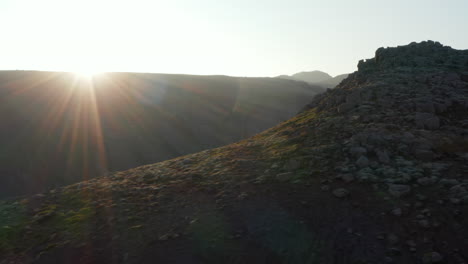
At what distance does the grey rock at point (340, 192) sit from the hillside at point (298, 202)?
0.06 feet

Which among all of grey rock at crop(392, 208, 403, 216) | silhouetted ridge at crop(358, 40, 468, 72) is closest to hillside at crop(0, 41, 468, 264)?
grey rock at crop(392, 208, 403, 216)

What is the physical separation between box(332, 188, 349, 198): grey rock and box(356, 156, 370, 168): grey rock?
0.99 meters

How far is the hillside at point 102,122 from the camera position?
102 feet

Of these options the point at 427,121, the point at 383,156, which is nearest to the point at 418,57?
the point at 427,121

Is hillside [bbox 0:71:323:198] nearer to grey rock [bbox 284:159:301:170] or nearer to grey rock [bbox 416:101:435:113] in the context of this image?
grey rock [bbox 284:159:301:170]

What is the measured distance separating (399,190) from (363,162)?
124 centimetres

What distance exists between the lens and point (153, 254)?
6395 millimetres

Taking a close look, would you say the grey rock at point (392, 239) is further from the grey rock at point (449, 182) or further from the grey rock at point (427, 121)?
the grey rock at point (427, 121)

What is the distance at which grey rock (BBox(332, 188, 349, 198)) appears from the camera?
7.17 metres

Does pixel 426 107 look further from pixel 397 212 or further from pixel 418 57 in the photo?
pixel 418 57

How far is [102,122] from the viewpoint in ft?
126

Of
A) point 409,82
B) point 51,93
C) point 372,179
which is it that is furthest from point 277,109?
point 372,179

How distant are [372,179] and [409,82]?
6486 millimetres

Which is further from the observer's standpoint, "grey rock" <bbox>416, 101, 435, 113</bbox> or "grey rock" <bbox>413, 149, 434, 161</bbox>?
"grey rock" <bbox>416, 101, 435, 113</bbox>
